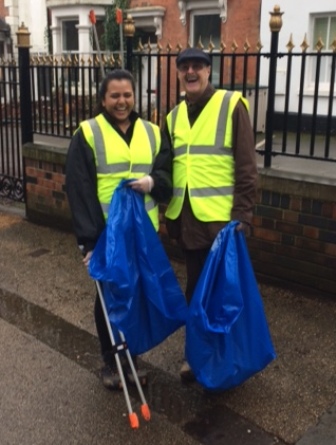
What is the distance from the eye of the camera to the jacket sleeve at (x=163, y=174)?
3.07 meters

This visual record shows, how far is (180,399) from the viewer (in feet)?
10.3

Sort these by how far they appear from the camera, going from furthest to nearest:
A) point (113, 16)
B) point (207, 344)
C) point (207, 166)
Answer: point (113, 16)
point (207, 166)
point (207, 344)

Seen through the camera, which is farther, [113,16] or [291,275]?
[113,16]

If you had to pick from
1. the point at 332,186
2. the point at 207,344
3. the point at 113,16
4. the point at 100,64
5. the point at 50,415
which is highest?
the point at 113,16

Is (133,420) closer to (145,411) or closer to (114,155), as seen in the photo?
(145,411)

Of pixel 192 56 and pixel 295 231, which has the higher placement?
pixel 192 56

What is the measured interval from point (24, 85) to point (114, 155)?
13.3 feet

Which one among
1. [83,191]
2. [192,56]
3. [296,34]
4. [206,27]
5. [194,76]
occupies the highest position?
[206,27]

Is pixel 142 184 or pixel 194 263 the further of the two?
pixel 194 263

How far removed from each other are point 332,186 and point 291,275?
853 millimetres

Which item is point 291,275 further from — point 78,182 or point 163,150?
point 78,182

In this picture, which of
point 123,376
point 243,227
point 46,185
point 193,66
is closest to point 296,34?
point 46,185

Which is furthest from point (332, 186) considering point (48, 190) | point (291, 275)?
point (48, 190)

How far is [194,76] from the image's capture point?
3004 millimetres
